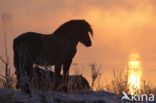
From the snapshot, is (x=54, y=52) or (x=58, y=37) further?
(x=58, y=37)

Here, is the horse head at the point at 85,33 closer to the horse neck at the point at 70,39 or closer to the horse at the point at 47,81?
the horse neck at the point at 70,39

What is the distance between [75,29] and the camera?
952cm

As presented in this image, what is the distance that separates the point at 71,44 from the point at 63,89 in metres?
1.51

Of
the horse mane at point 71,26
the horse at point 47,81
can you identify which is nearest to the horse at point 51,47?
the horse mane at point 71,26

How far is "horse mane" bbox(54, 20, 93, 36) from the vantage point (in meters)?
9.24

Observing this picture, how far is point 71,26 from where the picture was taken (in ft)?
31.0

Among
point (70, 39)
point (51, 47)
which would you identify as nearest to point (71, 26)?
point (70, 39)

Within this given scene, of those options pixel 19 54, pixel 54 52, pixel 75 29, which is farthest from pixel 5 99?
pixel 75 29

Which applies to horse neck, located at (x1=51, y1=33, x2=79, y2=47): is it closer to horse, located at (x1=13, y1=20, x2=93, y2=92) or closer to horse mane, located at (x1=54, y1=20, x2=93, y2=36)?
horse, located at (x1=13, y1=20, x2=93, y2=92)

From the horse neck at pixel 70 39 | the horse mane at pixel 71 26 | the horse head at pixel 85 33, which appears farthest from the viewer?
the horse head at pixel 85 33

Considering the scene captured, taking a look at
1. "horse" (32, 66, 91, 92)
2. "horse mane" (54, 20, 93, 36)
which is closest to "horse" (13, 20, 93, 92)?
"horse mane" (54, 20, 93, 36)

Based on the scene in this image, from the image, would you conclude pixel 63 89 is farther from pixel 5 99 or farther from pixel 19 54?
pixel 5 99

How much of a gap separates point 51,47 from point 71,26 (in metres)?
1.65

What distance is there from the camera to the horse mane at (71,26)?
30.3 feet
